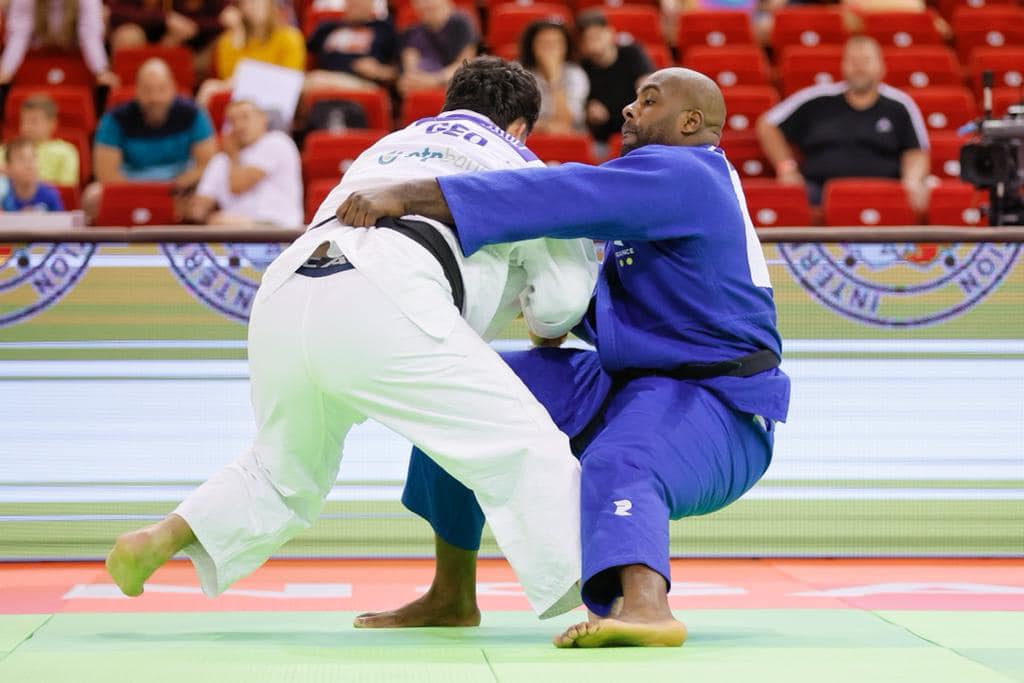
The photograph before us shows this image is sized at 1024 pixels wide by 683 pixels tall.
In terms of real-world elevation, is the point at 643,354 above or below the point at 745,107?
below

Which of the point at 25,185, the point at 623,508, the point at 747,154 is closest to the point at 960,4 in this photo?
the point at 747,154

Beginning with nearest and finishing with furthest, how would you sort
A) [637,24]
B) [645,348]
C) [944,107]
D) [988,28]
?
[645,348] < [944,107] < [637,24] < [988,28]

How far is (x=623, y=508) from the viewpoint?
330 cm

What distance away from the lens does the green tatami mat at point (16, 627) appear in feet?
11.1

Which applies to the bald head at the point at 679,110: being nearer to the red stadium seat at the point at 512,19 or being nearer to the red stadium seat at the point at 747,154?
the red stadium seat at the point at 747,154

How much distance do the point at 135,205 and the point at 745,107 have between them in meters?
3.78

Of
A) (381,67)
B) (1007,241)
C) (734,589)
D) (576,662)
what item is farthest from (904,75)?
(576,662)

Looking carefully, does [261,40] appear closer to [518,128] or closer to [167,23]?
[167,23]

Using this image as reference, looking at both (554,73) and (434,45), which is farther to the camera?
(434,45)

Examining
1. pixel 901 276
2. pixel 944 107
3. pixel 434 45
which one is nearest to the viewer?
pixel 901 276

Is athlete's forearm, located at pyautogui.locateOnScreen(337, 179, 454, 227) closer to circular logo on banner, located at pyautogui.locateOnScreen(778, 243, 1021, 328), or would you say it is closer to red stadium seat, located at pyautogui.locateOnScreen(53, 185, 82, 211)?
circular logo on banner, located at pyautogui.locateOnScreen(778, 243, 1021, 328)

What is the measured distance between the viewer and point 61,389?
5.13 meters

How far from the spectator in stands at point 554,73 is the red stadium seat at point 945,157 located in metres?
2.20

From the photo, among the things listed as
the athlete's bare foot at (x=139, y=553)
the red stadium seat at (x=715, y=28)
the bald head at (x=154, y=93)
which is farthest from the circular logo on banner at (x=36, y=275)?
the red stadium seat at (x=715, y=28)
